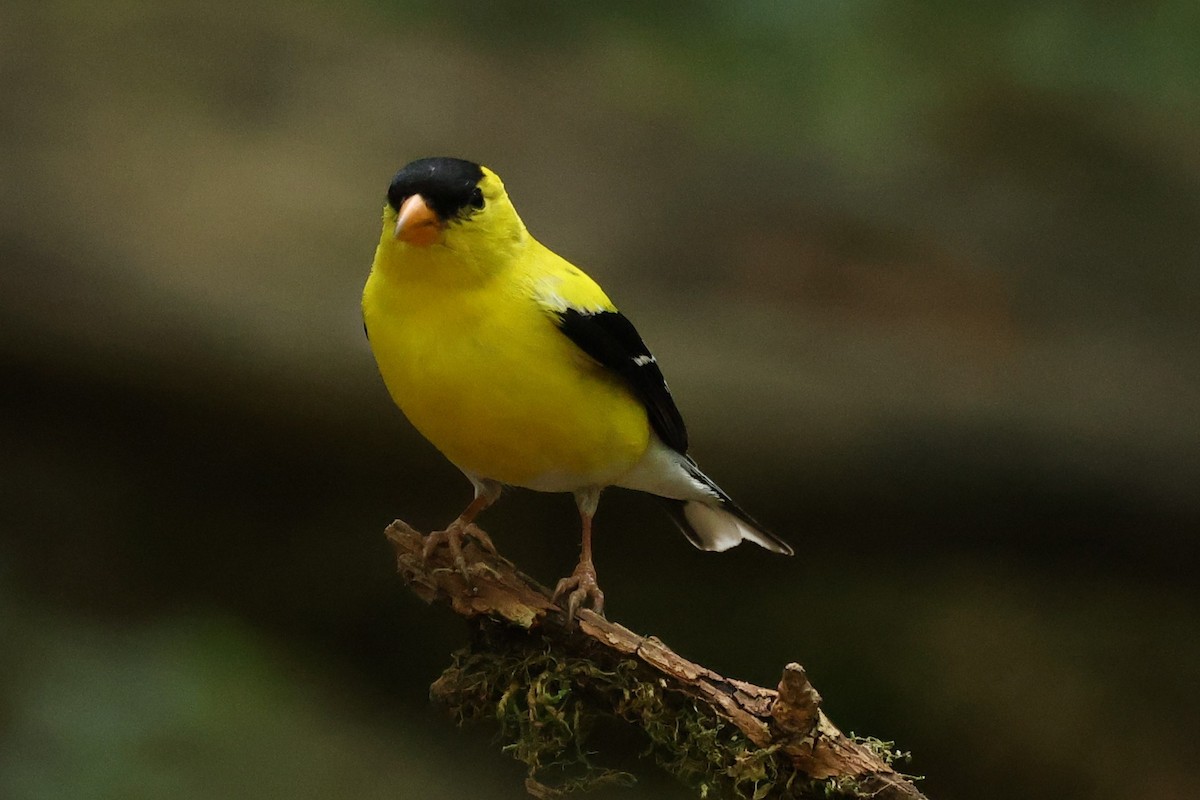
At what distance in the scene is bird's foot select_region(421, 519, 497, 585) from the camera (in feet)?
7.48

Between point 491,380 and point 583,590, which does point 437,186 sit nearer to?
point 491,380

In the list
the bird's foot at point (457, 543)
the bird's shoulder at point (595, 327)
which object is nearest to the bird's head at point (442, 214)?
the bird's shoulder at point (595, 327)

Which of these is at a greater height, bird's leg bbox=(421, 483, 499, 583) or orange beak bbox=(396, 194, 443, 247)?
orange beak bbox=(396, 194, 443, 247)

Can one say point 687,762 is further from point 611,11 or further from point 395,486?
point 611,11

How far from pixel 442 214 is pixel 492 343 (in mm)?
255

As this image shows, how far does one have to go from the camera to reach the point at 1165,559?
451 centimetres

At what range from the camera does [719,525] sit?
2.99 meters

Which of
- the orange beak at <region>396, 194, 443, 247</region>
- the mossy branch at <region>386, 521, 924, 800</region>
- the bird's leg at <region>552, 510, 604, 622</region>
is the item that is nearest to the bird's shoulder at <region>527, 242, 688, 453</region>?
the orange beak at <region>396, 194, 443, 247</region>

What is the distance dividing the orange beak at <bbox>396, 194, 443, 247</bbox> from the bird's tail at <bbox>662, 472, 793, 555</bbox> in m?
1.08

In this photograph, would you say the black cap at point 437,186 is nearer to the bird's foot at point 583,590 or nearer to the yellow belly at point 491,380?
the yellow belly at point 491,380

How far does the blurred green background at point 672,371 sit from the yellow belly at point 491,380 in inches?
76.3

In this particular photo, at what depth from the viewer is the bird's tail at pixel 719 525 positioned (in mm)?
2932

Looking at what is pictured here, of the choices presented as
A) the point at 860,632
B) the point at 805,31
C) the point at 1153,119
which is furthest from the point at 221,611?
the point at 1153,119

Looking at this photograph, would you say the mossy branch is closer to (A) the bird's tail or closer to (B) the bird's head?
(B) the bird's head
